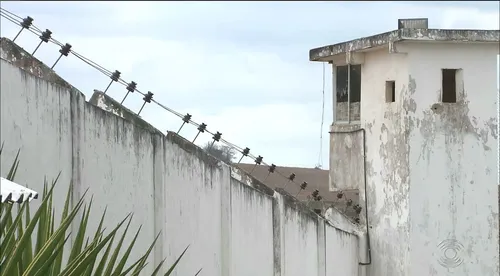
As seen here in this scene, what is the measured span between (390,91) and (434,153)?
1.14 metres

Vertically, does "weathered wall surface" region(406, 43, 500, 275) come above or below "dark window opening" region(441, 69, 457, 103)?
below

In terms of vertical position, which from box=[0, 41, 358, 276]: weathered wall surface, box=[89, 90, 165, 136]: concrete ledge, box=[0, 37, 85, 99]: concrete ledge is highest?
box=[0, 37, 85, 99]: concrete ledge

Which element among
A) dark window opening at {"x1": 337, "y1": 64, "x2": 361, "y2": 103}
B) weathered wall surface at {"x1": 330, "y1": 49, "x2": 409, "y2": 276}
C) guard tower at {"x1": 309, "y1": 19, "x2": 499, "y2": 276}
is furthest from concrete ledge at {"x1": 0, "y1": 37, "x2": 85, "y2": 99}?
dark window opening at {"x1": 337, "y1": 64, "x2": 361, "y2": 103}

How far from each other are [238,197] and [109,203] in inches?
92.7

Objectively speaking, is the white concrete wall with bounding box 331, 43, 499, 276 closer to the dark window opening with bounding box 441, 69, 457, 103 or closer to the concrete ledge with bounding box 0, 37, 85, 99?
the dark window opening with bounding box 441, 69, 457, 103

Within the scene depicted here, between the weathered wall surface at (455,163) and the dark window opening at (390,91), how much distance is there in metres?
0.47

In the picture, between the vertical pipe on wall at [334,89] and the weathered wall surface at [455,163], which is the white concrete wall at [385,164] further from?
the vertical pipe on wall at [334,89]

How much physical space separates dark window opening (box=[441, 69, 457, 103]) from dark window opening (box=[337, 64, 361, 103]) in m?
1.33

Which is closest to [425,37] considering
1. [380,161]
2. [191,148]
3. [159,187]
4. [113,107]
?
[380,161]

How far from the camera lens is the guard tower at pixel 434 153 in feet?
44.9

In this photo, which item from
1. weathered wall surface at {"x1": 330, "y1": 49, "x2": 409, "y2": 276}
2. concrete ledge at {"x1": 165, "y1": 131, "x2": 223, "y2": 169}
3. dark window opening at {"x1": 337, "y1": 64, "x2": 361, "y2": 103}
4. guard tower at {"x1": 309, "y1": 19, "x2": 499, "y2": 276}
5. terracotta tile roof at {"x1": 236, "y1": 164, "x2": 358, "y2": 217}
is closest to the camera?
concrete ledge at {"x1": 165, "y1": 131, "x2": 223, "y2": 169}

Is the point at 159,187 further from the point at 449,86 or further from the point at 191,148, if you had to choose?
the point at 449,86

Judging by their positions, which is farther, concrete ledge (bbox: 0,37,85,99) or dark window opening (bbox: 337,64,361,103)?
dark window opening (bbox: 337,64,361,103)

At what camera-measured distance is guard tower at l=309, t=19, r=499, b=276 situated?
13.7 meters
